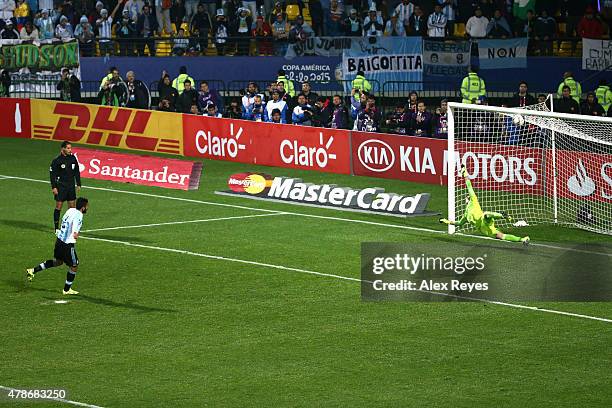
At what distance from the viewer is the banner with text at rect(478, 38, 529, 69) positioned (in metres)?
39.6

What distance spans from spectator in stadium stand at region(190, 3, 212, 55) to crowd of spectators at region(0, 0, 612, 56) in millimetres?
34

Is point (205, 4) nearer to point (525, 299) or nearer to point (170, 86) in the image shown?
point (170, 86)

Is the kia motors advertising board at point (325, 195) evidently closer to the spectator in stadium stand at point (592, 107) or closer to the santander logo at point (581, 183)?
the santander logo at point (581, 183)

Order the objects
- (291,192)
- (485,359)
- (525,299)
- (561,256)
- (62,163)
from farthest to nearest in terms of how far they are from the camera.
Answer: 1. (291,192)
2. (62,163)
3. (561,256)
4. (525,299)
5. (485,359)

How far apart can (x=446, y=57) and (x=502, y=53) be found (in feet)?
5.85

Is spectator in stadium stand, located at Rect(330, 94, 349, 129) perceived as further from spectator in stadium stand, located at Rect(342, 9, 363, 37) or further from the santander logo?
the santander logo

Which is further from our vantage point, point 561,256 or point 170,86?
point 170,86

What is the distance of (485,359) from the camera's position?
1658 cm

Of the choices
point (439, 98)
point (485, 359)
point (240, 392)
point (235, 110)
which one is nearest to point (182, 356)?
point (240, 392)

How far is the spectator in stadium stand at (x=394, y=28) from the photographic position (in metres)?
41.1

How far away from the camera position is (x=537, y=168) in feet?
90.7

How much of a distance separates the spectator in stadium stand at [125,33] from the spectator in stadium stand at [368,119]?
11839 mm

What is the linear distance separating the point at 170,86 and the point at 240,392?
23.4 metres

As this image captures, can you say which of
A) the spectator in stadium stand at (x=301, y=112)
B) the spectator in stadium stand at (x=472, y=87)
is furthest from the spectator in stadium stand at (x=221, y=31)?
the spectator in stadium stand at (x=472, y=87)
